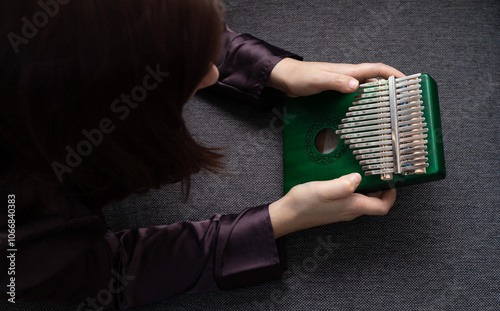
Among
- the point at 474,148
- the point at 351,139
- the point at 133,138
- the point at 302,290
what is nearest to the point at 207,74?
the point at 133,138

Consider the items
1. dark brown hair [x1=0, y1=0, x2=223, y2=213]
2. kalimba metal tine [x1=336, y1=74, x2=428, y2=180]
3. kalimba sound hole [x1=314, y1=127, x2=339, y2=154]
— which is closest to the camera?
dark brown hair [x1=0, y1=0, x2=223, y2=213]

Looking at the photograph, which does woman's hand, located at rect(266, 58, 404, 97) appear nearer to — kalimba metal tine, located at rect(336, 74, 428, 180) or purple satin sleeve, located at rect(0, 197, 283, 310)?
kalimba metal tine, located at rect(336, 74, 428, 180)

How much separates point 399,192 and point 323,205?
202 mm

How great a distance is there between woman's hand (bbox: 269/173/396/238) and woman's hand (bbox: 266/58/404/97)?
0.17 m

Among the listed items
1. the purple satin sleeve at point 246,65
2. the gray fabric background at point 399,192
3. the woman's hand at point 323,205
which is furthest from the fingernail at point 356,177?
the purple satin sleeve at point 246,65

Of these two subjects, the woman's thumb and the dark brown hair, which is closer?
the dark brown hair

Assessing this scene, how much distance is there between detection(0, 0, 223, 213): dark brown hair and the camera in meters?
0.44

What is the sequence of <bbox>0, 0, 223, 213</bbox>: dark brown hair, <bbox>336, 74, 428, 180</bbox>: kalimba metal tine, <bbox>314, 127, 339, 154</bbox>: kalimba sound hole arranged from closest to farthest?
1. <bbox>0, 0, 223, 213</bbox>: dark brown hair
2. <bbox>336, 74, 428, 180</bbox>: kalimba metal tine
3. <bbox>314, 127, 339, 154</bbox>: kalimba sound hole

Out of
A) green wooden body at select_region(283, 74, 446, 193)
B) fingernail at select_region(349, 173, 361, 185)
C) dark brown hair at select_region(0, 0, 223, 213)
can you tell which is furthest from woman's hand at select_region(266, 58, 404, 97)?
dark brown hair at select_region(0, 0, 223, 213)

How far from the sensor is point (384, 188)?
2.41ft

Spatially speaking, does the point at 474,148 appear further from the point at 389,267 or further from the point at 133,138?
the point at 133,138

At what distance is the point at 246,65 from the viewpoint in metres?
0.86

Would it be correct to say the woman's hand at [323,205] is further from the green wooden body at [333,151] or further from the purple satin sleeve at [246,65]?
the purple satin sleeve at [246,65]

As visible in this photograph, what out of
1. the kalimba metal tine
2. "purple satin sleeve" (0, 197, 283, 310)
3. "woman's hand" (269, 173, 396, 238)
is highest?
the kalimba metal tine
